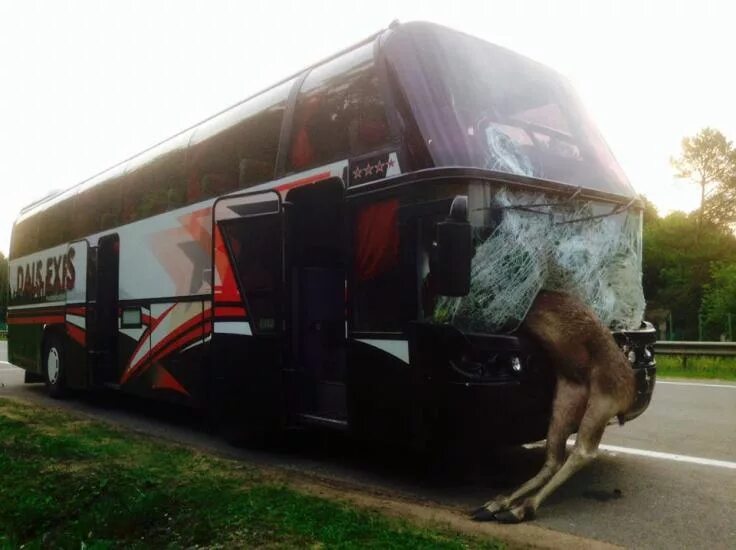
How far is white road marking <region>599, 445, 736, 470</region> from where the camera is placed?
6166 mm

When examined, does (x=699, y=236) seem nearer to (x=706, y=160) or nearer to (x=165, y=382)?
(x=706, y=160)

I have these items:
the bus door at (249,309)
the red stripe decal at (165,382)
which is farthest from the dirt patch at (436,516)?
the red stripe decal at (165,382)

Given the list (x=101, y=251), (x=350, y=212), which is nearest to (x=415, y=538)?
(x=350, y=212)

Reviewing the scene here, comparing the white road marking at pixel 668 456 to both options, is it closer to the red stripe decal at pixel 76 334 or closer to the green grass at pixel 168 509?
the green grass at pixel 168 509

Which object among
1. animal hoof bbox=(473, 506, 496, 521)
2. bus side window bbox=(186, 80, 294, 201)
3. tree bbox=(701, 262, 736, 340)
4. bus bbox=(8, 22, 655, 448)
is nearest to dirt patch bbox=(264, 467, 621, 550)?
animal hoof bbox=(473, 506, 496, 521)

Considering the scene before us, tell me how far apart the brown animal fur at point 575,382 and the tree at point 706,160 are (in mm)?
49779

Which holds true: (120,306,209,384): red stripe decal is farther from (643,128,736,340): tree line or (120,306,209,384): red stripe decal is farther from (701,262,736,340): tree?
(643,128,736,340): tree line

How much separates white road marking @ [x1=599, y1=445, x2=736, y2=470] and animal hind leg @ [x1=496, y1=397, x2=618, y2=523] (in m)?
1.79

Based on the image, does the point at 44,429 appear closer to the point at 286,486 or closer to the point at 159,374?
the point at 159,374

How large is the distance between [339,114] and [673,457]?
4.19 meters

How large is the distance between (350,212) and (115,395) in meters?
7.97

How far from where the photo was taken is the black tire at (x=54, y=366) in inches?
458

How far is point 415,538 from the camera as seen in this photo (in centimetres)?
397

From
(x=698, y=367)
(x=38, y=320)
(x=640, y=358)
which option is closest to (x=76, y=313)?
(x=38, y=320)
